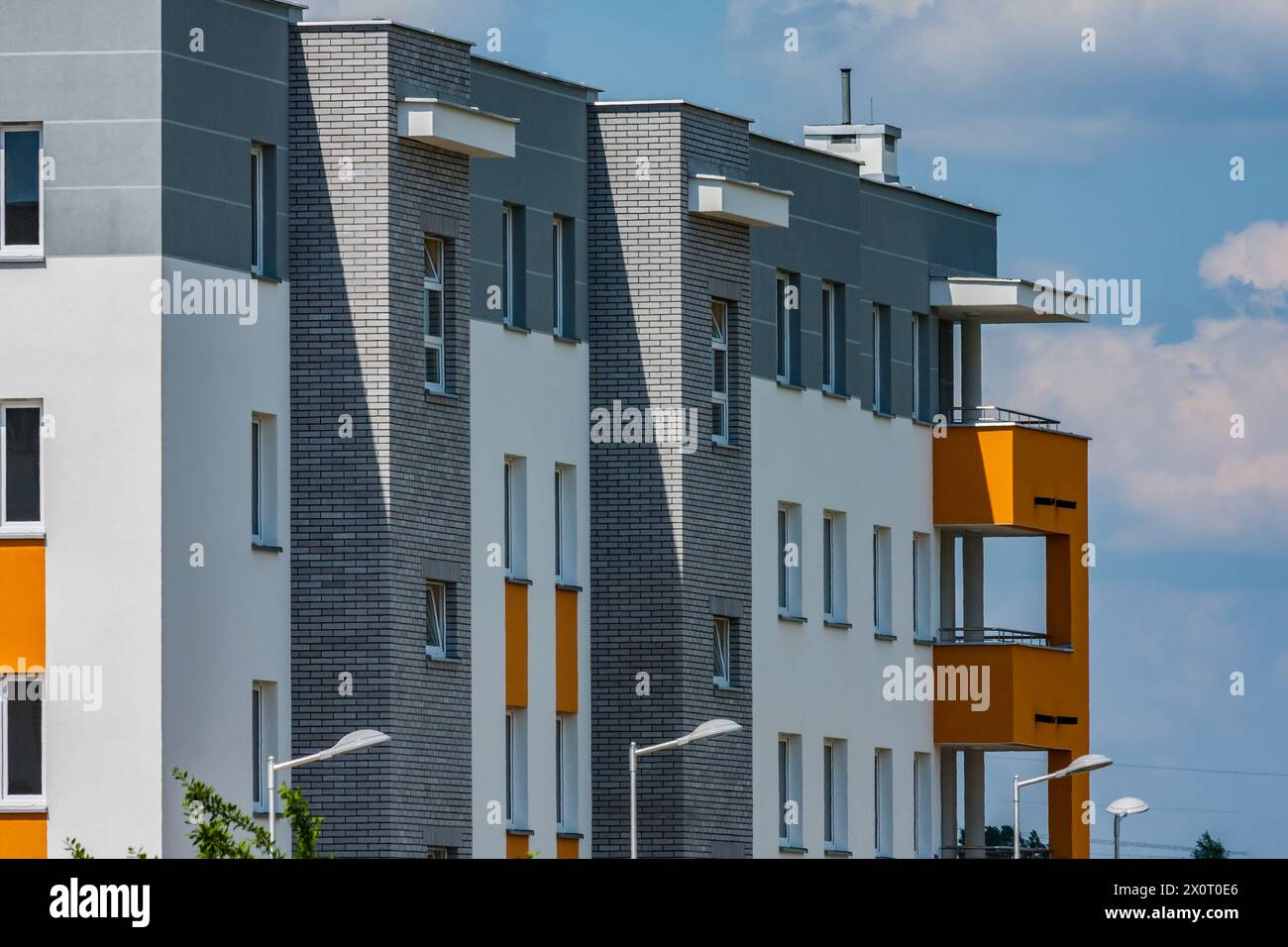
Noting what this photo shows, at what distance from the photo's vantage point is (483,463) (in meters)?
42.1

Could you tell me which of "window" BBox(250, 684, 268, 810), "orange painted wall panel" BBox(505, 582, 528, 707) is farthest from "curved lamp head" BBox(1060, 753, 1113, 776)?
"window" BBox(250, 684, 268, 810)

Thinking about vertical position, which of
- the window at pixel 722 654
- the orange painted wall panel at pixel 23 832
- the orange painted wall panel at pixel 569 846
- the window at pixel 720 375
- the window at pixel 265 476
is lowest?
the orange painted wall panel at pixel 569 846

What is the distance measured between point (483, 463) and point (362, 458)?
3002 mm

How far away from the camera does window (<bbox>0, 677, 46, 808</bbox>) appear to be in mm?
36500

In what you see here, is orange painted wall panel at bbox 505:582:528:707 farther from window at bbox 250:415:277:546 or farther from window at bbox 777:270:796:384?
window at bbox 777:270:796:384

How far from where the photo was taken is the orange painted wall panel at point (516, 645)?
42625 mm

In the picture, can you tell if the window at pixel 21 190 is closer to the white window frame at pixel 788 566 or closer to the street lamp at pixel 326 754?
the street lamp at pixel 326 754

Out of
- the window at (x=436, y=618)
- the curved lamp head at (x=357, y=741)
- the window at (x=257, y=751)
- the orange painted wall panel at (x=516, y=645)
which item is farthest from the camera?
the orange painted wall panel at (x=516, y=645)

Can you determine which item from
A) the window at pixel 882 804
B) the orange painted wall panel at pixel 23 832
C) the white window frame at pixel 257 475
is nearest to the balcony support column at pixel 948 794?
the window at pixel 882 804

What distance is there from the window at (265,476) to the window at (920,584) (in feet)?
55.3

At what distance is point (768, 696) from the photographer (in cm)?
4834

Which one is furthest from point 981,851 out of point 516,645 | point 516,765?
point 516,645
